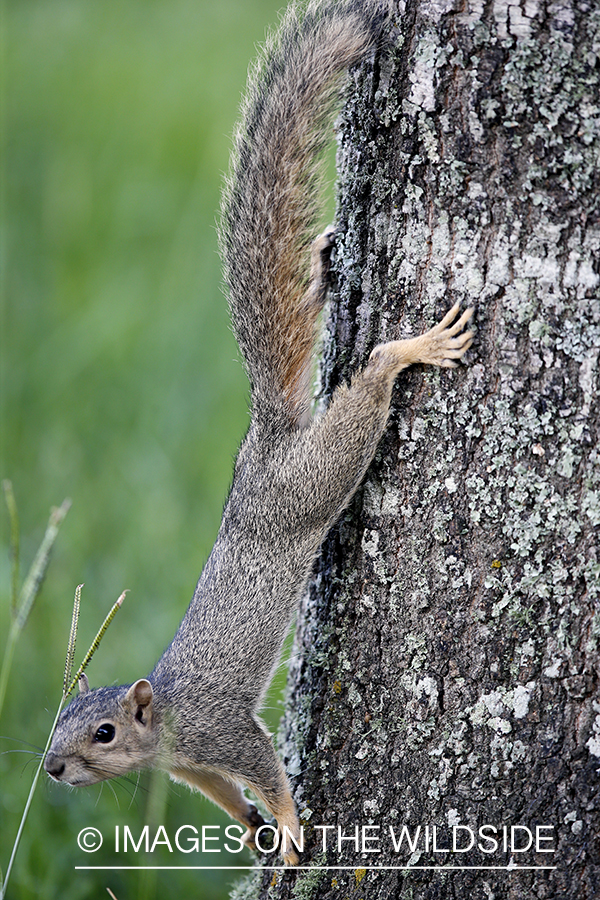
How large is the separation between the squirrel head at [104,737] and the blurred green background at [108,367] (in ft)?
0.43

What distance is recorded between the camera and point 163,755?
150 centimetres

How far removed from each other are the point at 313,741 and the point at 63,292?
101 inches

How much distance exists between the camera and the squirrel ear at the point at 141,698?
1402 mm

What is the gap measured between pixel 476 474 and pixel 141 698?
0.70 m

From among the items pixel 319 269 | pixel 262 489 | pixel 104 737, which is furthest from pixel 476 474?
pixel 104 737

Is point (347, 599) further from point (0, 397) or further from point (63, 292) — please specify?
point (63, 292)

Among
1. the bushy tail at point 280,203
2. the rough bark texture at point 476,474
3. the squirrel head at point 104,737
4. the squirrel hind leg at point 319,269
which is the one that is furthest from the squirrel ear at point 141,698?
the squirrel hind leg at point 319,269

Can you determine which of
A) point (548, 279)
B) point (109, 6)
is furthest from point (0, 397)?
point (109, 6)

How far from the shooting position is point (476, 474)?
1229mm

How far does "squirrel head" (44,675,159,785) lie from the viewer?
1.41m

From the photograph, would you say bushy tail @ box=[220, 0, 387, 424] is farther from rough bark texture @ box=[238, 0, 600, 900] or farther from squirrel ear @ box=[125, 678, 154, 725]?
squirrel ear @ box=[125, 678, 154, 725]

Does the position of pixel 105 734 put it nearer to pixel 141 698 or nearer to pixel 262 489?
pixel 141 698

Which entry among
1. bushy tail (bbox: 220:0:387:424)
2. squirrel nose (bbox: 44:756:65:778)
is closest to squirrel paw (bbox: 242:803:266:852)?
squirrel nose (bbox: 44:756:65:778)

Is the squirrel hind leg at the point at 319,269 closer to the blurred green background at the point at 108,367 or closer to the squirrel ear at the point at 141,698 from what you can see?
the squirrel ear at the point at 141,698
